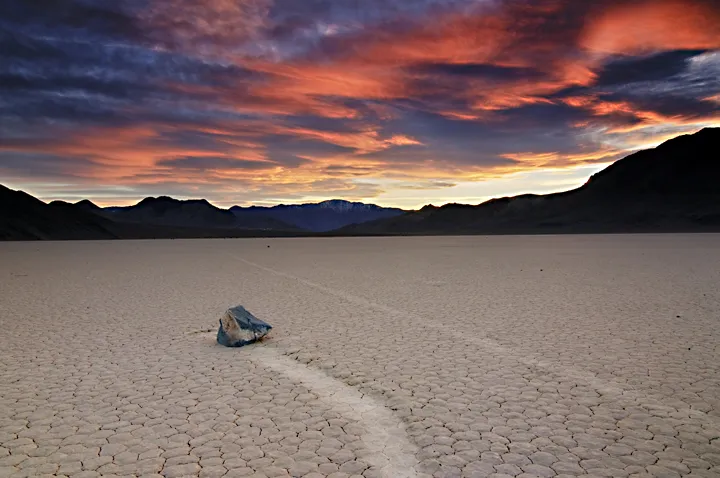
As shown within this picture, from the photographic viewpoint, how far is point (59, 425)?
5.28 m

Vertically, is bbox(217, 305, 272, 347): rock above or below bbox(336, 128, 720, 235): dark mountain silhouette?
below

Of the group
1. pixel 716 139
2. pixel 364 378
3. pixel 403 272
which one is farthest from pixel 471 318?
pixel 716 139

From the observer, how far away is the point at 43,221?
365ft

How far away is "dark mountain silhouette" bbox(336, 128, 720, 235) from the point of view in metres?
120

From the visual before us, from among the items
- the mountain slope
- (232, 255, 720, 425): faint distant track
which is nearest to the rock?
(232, 255, 720, 425): faint distant track

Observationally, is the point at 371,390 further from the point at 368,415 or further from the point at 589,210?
the point at 589,210

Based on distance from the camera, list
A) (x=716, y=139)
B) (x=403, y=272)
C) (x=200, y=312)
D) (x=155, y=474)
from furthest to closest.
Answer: (x=716, y=139) → (x=403, y=272) → (x=200, y=312) → (x=155, y=474)

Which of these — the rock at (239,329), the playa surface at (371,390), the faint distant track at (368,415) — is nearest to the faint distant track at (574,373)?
the playa surface at (371,390)

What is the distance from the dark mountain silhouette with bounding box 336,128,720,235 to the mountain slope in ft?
296

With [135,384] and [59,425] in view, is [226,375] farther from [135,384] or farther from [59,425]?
[59,425]

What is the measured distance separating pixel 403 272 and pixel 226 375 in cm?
1614

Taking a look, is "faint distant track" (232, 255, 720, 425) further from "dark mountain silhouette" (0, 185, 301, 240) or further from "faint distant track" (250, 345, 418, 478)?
"dark mountain silhouette" (0, 185, 301, 240)

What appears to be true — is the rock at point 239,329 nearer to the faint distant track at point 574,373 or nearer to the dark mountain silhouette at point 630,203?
the faint distant track at point 574,373

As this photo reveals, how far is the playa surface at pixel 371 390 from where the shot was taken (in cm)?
447
